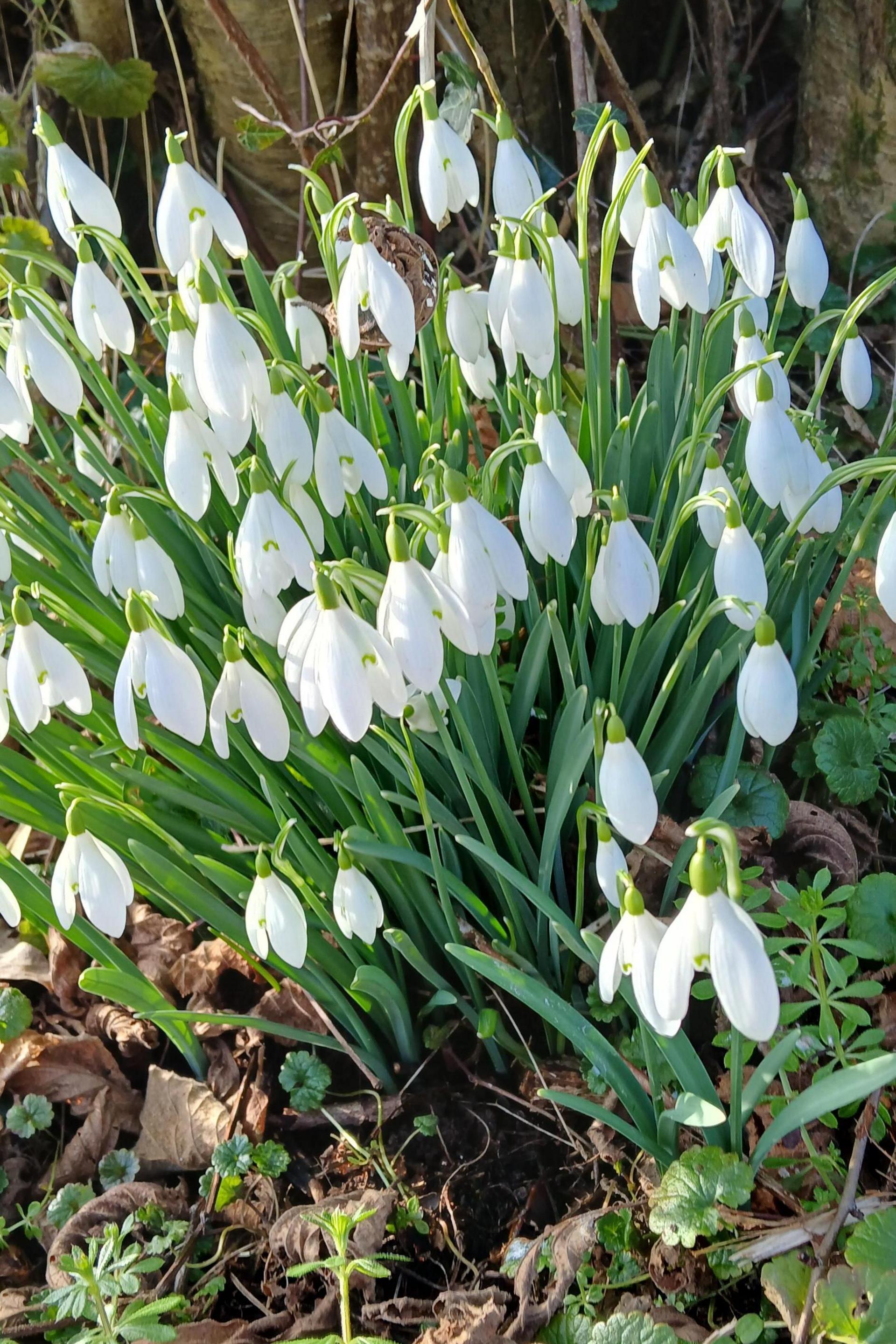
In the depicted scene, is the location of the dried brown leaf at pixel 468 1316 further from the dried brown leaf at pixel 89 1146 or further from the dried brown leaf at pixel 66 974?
the dried brown leaf at pixel 66 974

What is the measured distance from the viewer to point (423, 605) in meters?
1.08

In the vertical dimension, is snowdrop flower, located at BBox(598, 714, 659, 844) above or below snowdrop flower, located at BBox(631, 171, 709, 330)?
below

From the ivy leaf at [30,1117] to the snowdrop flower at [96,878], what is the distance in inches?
25.6

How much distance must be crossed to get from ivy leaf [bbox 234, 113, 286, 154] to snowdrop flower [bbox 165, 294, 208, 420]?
1.35m

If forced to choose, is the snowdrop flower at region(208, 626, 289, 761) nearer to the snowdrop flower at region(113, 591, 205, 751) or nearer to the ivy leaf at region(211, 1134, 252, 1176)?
the snowdrop flower at region(113, 591, 205, 751)

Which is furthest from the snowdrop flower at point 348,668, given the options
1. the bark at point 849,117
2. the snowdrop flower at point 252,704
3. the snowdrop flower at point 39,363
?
the bark at point 849,117

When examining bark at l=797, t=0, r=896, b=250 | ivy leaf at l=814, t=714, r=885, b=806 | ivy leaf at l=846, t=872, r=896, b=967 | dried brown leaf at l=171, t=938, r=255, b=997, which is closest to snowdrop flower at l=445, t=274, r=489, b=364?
ivy leaf at l=814, t=714, r=885, b=806

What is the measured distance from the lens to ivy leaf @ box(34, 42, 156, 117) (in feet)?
8.46

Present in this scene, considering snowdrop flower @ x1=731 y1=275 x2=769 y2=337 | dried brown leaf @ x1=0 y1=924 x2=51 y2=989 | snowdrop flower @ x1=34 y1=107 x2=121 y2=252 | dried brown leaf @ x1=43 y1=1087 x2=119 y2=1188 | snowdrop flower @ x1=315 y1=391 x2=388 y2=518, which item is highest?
snowdrop flower @ x1=34 y1=107 x2=121 y2=252

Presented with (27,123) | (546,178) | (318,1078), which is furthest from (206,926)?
(27,123)

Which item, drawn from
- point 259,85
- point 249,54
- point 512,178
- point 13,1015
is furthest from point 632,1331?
point 259,85

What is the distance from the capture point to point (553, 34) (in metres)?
3.24

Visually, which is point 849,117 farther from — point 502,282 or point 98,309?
A: point 98,309

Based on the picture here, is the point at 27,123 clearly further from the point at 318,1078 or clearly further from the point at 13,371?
the point at 318,1078
